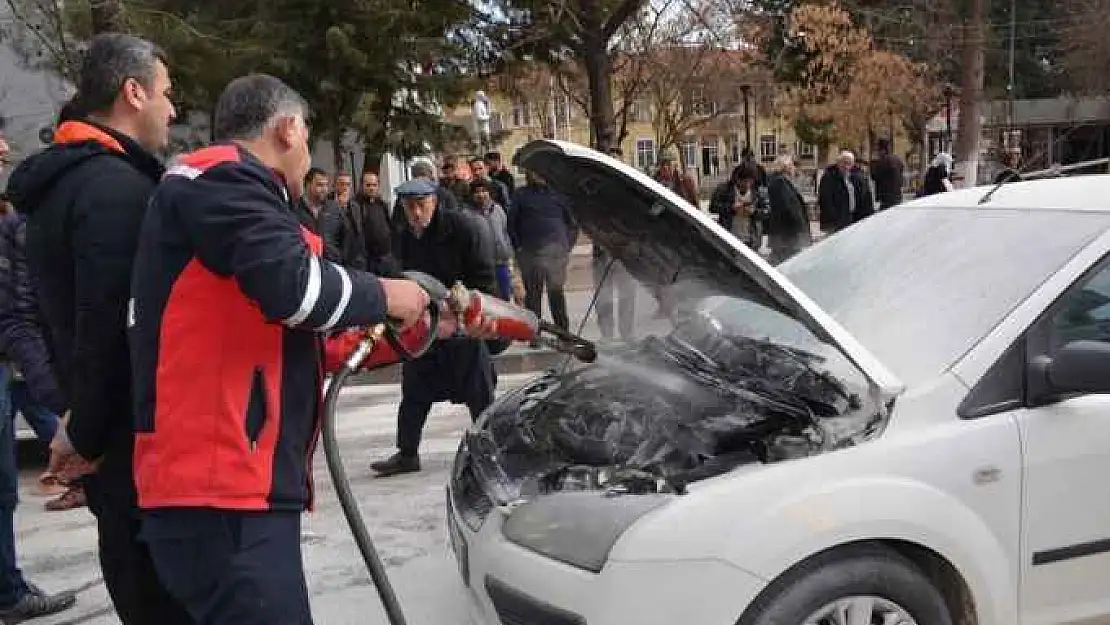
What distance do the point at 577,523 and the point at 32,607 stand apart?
2.60 meters

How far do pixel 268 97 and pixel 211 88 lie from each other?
11626 millimetres

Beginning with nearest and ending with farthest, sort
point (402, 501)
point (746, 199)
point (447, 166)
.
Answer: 1. point (402, 501)
2. point (447, 166)
3. point (746, 199)

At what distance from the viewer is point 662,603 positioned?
238 centimetres

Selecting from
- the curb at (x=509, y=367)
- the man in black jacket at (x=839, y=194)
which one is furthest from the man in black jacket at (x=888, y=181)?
the curb at (x=509, y=367)

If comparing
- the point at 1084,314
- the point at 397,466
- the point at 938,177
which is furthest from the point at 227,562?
the point at 938,177

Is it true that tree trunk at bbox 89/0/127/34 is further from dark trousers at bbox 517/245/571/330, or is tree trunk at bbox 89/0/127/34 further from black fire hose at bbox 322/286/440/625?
black fire hose at bbox 322/286/440/625

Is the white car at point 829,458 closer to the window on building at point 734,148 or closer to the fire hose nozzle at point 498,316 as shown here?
the fire hose nozzle at point 498,316

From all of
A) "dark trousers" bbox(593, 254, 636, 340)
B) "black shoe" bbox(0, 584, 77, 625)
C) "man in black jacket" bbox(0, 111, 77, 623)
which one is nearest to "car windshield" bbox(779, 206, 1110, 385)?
"dark trousers" bbox(593, 254, 636, 340)

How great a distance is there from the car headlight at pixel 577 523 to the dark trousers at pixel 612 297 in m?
1.03

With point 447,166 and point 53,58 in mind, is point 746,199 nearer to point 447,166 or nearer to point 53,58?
point 447,166

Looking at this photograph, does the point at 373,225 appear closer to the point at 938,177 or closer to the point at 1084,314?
the point at 1084,314

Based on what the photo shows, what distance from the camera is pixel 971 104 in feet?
56.3

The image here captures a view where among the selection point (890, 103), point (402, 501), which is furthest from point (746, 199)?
point (890, 103)

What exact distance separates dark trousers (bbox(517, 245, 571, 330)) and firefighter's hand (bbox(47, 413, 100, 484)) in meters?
4.98
